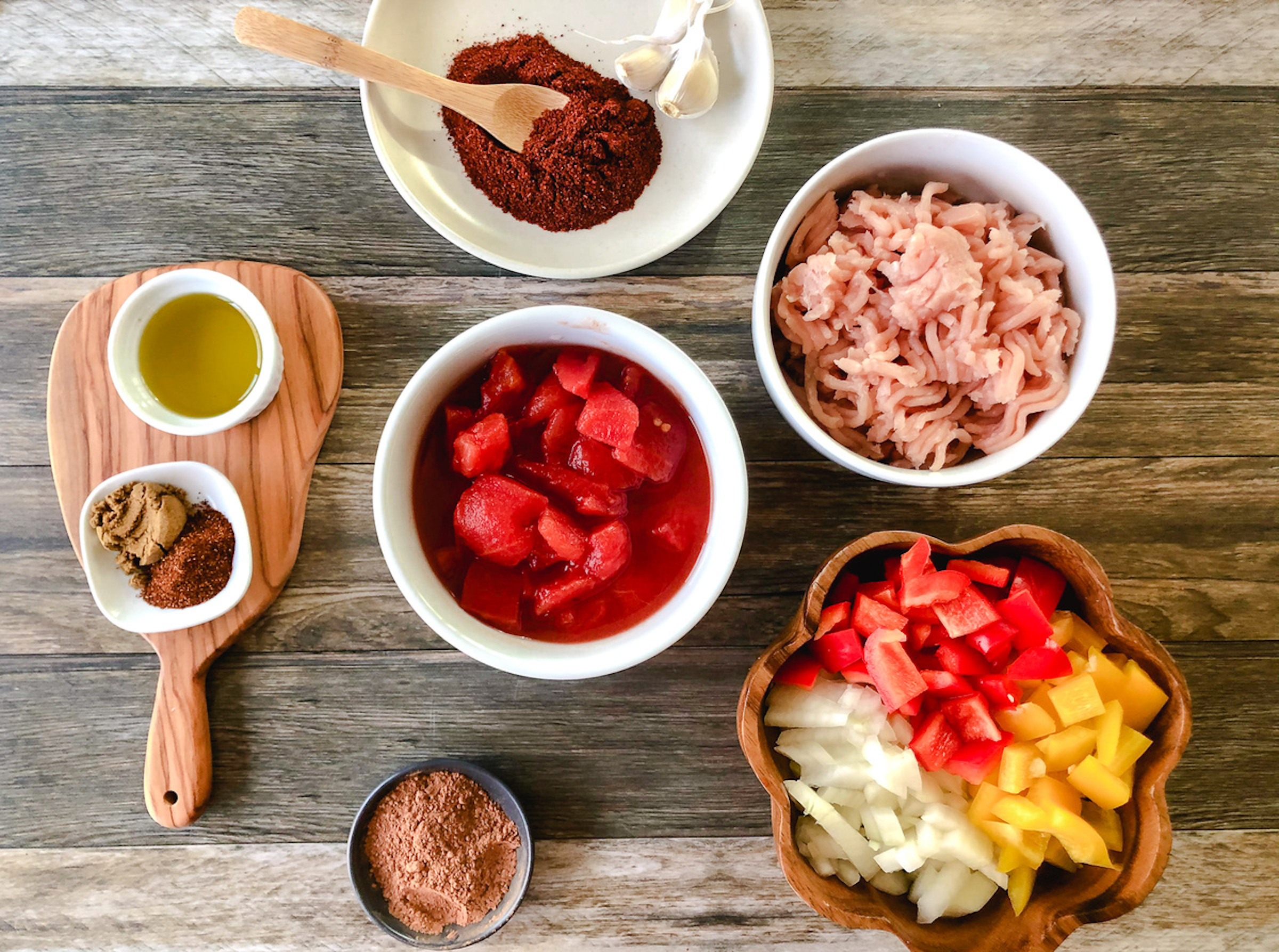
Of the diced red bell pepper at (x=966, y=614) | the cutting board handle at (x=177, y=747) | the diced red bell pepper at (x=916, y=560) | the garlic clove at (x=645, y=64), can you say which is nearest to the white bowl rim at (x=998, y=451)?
the diced red bell pepper at (x=916, y=560)

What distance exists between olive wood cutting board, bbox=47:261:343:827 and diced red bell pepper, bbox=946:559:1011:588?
1246mm

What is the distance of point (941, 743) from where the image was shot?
4.61ft

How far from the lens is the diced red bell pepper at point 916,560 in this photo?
4.48 feet

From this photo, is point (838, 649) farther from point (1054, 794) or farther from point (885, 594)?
point (1054, 794)

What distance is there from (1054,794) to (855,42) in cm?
149

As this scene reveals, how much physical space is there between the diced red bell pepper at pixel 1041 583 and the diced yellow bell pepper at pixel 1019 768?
0.24 m

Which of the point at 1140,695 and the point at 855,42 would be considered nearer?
the point at 1140,695

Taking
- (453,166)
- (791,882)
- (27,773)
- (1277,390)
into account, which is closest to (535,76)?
(453,166)

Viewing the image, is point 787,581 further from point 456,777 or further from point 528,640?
point 456,777

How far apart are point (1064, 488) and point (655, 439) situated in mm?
894

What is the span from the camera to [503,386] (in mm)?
1405

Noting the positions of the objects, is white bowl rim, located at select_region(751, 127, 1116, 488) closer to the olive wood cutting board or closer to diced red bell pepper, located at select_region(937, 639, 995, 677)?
diced red bell pepper, located at select_region(937, 639, 995, 677)

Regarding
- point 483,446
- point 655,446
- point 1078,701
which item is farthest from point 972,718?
point 483,446

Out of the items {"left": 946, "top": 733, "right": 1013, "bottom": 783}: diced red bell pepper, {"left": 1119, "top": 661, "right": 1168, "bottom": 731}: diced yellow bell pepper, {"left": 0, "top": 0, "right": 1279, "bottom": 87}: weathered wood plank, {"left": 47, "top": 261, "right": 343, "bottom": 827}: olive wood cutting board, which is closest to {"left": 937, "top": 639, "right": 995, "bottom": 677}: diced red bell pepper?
{"left": 946, "top": 733, "right": 1013, "bottom": 783}: diced red bell pepper
